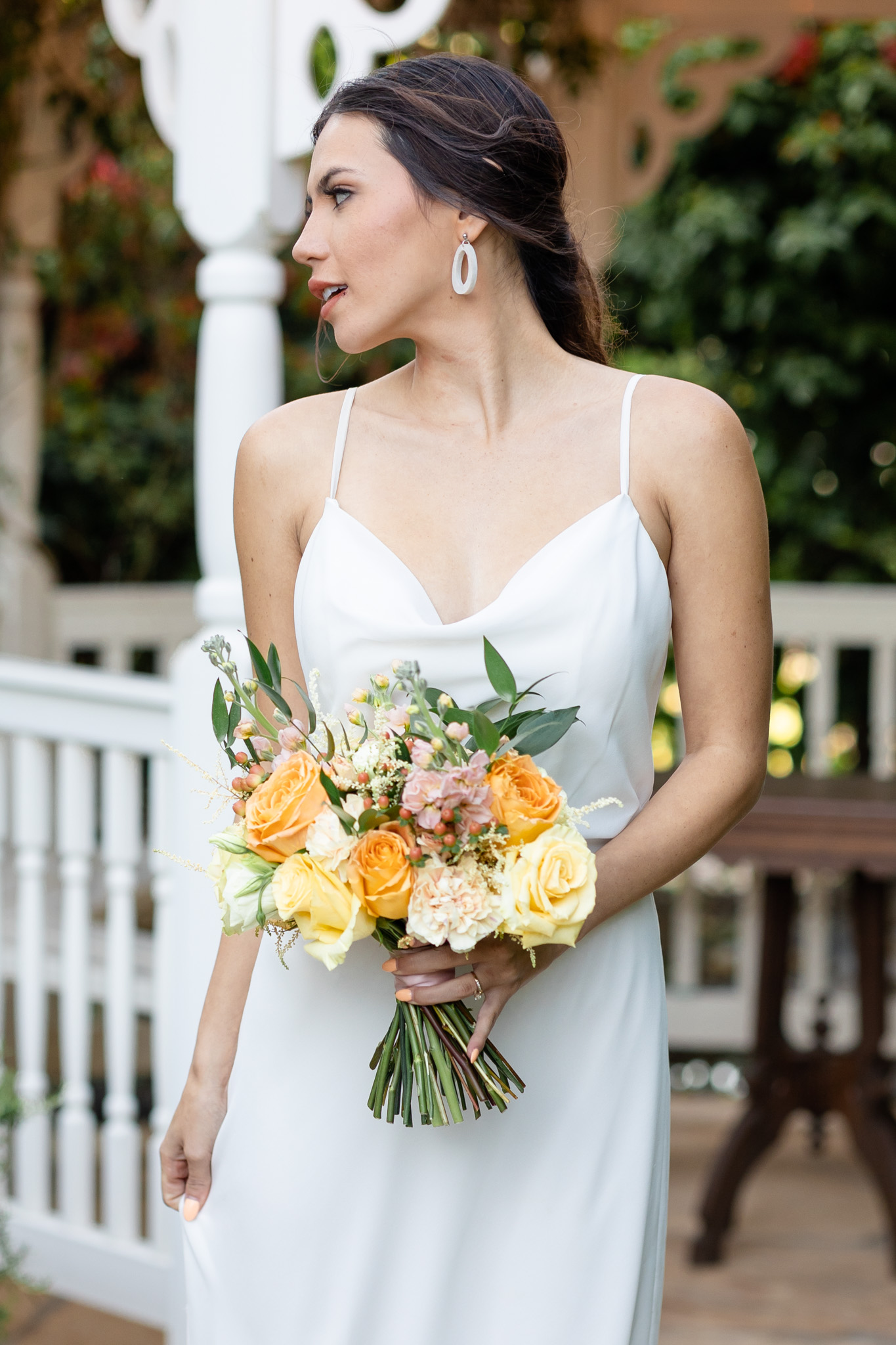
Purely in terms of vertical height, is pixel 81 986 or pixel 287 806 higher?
pixel 287 806

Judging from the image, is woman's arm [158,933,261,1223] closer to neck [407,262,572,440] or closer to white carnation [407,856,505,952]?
Answer: white carnation [407,856,505,952]

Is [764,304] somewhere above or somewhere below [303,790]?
above

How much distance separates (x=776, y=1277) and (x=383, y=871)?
8.59 ft

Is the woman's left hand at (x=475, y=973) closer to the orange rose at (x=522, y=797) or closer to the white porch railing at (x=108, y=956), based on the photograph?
the orange rose at (x=522, y=797)

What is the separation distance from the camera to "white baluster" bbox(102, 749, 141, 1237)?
3.06 metres

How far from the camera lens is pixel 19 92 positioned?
4.63 meters

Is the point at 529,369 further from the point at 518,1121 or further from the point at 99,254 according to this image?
the point at 99,254

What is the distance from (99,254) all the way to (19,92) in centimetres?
139

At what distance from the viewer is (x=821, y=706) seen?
4.80 m

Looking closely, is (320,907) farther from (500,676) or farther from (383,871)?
(500,676)

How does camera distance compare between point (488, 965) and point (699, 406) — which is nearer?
point (488, 965)

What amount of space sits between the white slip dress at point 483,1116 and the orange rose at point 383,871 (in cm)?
25

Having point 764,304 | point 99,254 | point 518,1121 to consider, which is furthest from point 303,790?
point 99,254

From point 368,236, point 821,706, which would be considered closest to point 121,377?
point 821,706
